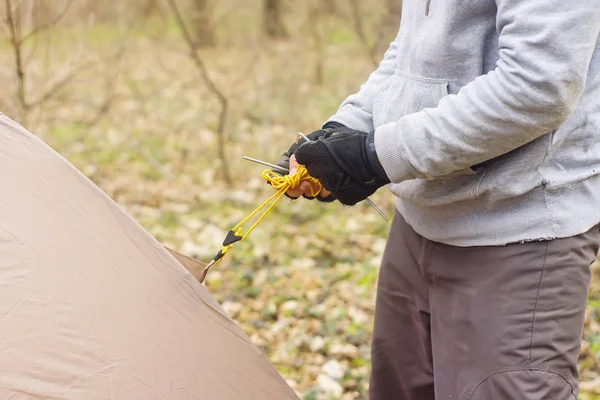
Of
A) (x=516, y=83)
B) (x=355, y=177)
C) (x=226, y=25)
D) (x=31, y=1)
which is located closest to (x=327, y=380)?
(x=355, y=177)

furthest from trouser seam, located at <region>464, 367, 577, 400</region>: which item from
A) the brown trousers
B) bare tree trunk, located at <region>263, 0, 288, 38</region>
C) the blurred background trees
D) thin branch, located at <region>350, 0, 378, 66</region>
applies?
bare tree trunk, located at <region>263, 0, 288, 38</region>

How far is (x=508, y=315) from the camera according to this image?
138cm

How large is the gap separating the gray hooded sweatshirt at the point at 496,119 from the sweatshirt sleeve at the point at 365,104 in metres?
0.17

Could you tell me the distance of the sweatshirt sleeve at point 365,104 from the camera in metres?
1.75

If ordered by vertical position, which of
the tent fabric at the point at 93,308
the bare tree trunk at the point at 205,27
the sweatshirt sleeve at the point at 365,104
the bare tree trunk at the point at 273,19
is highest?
the sweatshirt sleeve at the point at 365,104

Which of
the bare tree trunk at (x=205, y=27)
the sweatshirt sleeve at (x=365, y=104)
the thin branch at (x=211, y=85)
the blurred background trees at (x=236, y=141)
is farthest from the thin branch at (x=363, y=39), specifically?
the sweatshirt sleeve at (x=365, y=104)

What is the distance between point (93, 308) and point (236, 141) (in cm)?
595

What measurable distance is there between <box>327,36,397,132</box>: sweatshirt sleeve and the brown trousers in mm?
344

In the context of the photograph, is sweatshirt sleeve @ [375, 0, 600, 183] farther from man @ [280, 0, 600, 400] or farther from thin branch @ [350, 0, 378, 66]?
thin branch @ [350, 0, 378, 66]

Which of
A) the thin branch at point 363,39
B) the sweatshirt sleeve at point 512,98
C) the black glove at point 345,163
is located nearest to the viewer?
the sweatshirt sleeve at point 512,98

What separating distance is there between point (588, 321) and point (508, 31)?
9.33ft

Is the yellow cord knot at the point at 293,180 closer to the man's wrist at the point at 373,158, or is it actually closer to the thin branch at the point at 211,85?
the man's wrist at the point at 373,158

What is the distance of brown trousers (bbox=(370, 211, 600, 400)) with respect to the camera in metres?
1.35

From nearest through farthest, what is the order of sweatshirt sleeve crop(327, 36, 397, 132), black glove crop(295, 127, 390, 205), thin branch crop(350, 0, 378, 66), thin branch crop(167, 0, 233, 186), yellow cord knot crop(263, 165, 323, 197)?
1. black glove crop(295, 127, 390, 205)
2. yellow cord knot crop(263, 165, 323, 197)
3. sweatshirt sleeve crop(327, 36, 397, 132)
4. thin branch crop(167, 0, 233, 186)
5. thin branch crop(350, 0, 378, 66)
